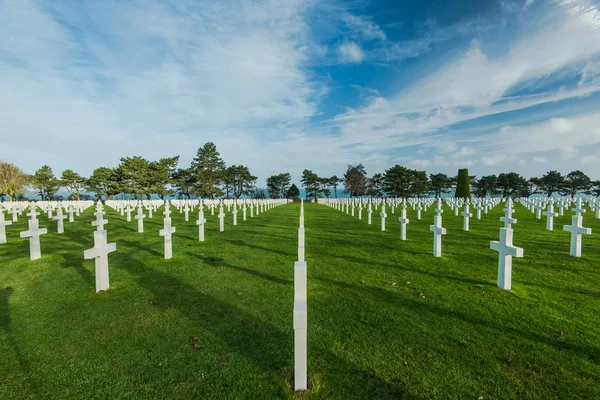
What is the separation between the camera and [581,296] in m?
4.53

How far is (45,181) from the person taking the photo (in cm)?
4734

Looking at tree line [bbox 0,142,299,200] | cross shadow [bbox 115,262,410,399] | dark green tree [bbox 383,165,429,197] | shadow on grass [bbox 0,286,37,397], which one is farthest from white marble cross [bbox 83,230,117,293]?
dark green tree [bbox 383,165,429,197]

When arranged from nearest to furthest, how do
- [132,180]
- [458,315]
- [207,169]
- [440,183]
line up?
[458,315]
[132,180]
[207,169]
[440,183]

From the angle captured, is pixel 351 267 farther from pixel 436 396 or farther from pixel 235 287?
pixel 436 396

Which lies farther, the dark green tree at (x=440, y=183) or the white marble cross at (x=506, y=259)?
the dark green tree at (x=440, y=183)

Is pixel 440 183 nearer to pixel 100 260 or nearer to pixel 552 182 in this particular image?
pixel 552 182

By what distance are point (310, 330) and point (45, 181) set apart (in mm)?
60921

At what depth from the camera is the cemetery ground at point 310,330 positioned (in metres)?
2.54

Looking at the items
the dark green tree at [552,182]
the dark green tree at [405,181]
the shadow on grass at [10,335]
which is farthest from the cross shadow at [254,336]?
the dark green tree at [552,182]

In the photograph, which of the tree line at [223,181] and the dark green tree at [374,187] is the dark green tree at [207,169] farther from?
the dark green tree at [374,187]

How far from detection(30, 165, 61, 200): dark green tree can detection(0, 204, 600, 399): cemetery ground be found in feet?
176

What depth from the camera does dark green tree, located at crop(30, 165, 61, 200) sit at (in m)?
46.8

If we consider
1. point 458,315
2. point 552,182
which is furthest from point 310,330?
point 552,182

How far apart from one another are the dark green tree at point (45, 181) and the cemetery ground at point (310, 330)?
5357 cm
